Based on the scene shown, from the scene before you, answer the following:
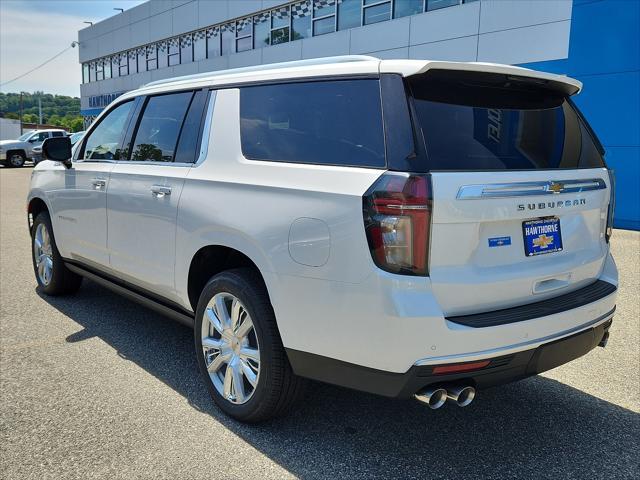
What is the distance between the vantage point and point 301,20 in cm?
1983

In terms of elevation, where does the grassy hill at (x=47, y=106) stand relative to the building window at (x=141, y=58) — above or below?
above

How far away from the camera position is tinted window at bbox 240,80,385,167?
255cm

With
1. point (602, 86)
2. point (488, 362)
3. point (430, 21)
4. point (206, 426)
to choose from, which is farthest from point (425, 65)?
point (430, 21)

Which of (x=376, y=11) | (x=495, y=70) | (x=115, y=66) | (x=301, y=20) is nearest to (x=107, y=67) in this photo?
(x=115, y=66)

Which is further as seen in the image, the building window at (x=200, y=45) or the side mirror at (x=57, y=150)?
the building window at (x=200, y=45)

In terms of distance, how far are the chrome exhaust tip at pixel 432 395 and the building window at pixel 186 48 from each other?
27.0 metres

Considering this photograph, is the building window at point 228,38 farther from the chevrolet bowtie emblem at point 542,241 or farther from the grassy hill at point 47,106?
the grassy hill at point 47,106

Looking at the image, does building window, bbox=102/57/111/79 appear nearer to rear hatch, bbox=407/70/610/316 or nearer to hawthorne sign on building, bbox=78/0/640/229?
hawthorne sign on building, bbox=78/0/640/229

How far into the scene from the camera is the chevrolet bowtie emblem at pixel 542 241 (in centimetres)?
267

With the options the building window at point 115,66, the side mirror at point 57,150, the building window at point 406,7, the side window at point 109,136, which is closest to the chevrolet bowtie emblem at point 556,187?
the side window at point 109,136

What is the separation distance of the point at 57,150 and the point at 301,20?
16675mm

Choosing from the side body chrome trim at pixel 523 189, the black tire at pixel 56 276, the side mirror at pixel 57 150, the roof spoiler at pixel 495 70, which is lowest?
the black tire at pixel 56 276

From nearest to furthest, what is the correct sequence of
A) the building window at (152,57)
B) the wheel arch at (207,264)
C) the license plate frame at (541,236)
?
the license plate frame at (541,236)
the wheel arch at (207,264)
the building window at (152,57)

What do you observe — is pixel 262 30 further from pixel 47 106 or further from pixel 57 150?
pixel 47 106
